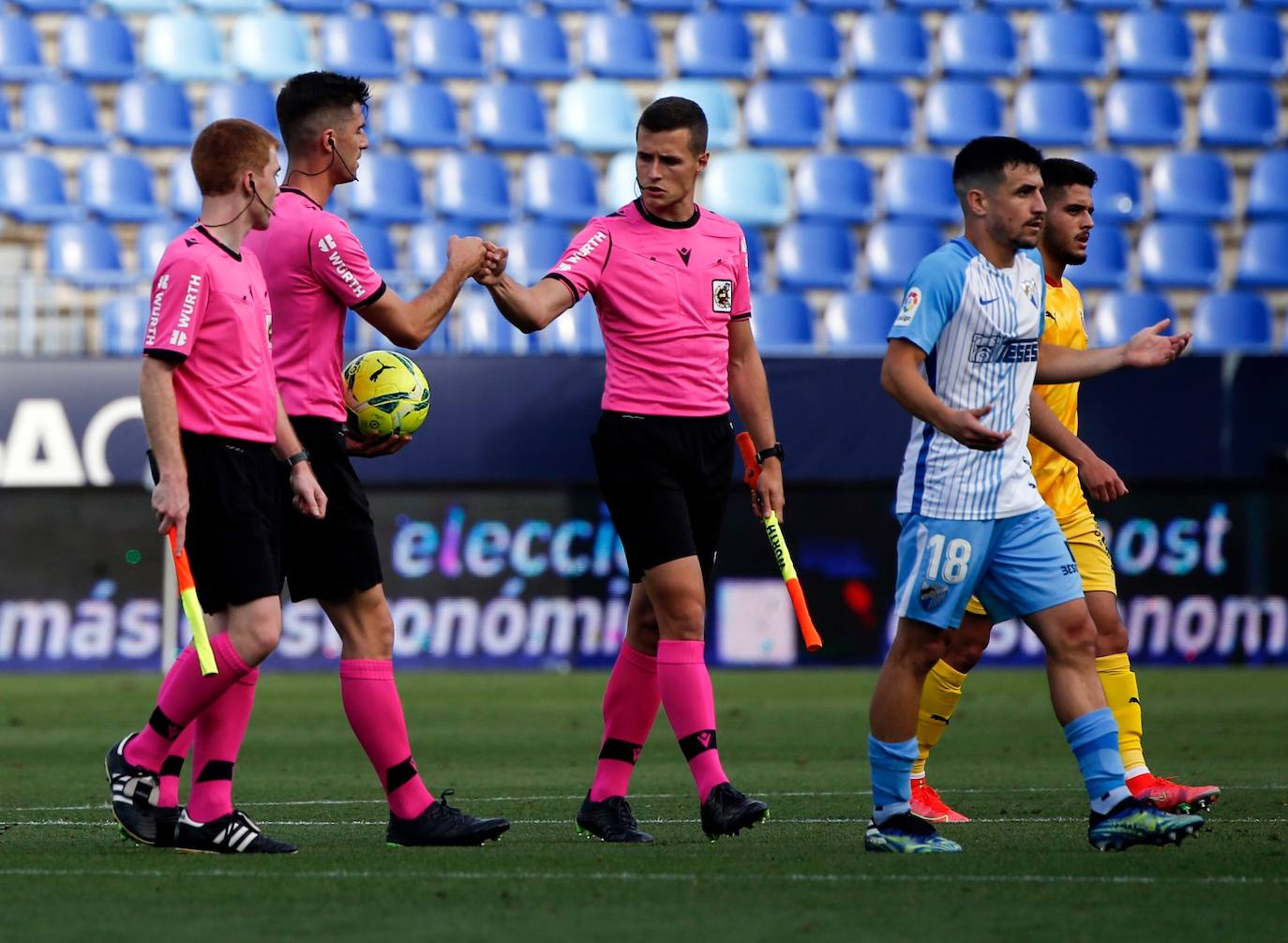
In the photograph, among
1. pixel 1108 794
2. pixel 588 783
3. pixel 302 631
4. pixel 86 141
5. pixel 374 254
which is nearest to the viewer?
pixel 1108 794

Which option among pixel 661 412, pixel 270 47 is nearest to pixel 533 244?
pixel 270 47

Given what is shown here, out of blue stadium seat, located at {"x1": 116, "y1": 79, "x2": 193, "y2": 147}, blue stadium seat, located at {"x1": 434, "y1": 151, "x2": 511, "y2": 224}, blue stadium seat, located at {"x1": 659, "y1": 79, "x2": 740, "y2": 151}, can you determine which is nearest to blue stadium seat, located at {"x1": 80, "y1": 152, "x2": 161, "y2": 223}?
blue stadium seat, located at {"x1": 116, "y1": 79, "x2": 193, "y2": 147}

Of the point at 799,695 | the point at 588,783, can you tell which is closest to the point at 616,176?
the point at 799,695

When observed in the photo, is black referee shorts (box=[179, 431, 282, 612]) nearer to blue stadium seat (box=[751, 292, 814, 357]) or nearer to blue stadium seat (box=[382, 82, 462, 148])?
blue stadium seat (box=[751, 292, 814, 357])

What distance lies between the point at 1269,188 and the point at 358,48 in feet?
28.8

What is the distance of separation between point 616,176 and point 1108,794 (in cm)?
1358

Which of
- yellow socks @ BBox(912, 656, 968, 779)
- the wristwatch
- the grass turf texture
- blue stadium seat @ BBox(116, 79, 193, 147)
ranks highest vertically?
blue stadium seat @ BBox(116, 79, 193, 147)

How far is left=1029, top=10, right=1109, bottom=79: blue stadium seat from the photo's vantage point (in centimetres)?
2016

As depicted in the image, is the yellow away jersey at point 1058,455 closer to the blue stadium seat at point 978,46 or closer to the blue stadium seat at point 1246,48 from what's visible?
the blue stadium seat at point 978,46

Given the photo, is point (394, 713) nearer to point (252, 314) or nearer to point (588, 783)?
point (252, 314)

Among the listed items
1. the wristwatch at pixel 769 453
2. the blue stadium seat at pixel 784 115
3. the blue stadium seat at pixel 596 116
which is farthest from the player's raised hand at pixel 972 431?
the blue stadium seat at pixel 784 115

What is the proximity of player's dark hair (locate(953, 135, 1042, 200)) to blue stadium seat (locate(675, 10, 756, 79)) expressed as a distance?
14.1 meters

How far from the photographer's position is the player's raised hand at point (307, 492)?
5.68 m

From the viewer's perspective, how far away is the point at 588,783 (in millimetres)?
8172
